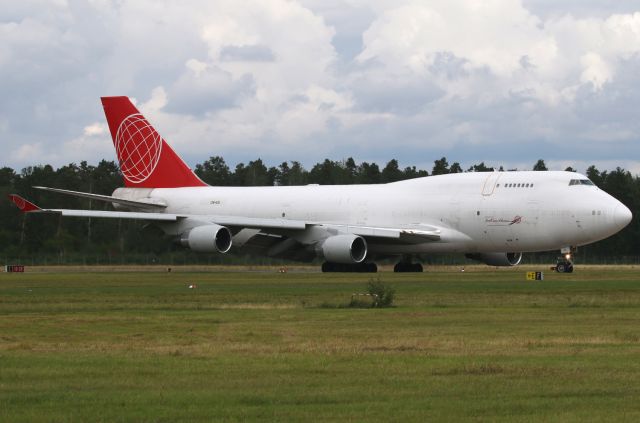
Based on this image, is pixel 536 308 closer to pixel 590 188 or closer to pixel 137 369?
pixel 137 369

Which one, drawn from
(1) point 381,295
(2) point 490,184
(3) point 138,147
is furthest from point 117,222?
(1) point 381,295

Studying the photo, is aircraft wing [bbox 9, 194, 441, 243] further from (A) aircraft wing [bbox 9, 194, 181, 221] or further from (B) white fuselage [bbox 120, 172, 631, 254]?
(B) white fuselage [bbox 120, 172, 631, 254]

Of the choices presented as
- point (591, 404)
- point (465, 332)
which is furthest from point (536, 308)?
point (591, 404)

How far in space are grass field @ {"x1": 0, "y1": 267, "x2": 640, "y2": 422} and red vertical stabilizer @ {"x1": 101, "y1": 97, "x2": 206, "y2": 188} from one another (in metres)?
34.1

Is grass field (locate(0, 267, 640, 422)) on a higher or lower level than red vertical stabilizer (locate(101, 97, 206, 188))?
lower

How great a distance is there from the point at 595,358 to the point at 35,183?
3580 inches

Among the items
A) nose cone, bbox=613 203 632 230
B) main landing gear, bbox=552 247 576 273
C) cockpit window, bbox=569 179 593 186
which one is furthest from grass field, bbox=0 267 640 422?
main landing gear, bbox=552 247 576 273

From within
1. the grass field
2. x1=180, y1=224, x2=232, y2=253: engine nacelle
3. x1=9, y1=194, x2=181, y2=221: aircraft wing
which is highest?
x1=9, y1=194, x2=181, y2=221: aircraft wing

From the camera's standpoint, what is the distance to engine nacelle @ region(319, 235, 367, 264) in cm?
5466

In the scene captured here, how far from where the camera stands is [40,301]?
106ft

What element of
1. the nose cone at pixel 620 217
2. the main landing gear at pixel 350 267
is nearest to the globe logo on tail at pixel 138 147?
the main landing gear at pixel 350 267

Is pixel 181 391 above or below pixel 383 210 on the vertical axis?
below

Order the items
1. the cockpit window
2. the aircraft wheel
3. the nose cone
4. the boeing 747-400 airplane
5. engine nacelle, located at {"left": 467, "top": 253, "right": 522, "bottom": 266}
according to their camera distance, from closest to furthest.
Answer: the nose cone
the boeing 747-400 airplane
the cockpit window
the aircraft wheel
engine nacelle, located at {"left": 467, "top": 253, "right": 522, "bottom": 266}

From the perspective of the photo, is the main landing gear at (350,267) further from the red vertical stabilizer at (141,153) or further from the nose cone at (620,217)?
the red vertical stabilizer at (141,153)
